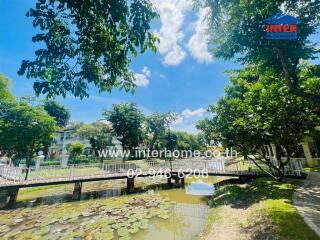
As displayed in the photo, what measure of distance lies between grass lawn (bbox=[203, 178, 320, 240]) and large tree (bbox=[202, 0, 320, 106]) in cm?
394

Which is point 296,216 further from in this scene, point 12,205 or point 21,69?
point 12,205

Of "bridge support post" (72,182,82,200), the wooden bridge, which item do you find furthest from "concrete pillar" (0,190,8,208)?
"bridge support post" (72,182,82,200)

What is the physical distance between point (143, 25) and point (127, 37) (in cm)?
43

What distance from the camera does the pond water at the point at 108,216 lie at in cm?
871

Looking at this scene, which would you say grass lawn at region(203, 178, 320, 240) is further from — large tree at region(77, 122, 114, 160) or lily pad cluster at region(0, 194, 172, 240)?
large tree at region(77, 122, 114, 160)

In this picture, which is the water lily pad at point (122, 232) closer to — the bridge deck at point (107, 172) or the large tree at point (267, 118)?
the bridge deck at point (107, 172)

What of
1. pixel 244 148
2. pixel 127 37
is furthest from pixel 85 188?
pixel 127 37

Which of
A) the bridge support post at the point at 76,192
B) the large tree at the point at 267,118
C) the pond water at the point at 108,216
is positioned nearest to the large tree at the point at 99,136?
the pond water at the point at 108,216

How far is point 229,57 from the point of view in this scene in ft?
27.9

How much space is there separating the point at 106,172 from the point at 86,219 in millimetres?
6573

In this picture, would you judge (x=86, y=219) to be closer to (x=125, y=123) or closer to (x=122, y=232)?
(x=122, y=232)

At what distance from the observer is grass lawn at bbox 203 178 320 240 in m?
5.82

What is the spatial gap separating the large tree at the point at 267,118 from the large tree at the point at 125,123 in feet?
55.6

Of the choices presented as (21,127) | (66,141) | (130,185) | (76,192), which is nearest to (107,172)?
(130,185)
